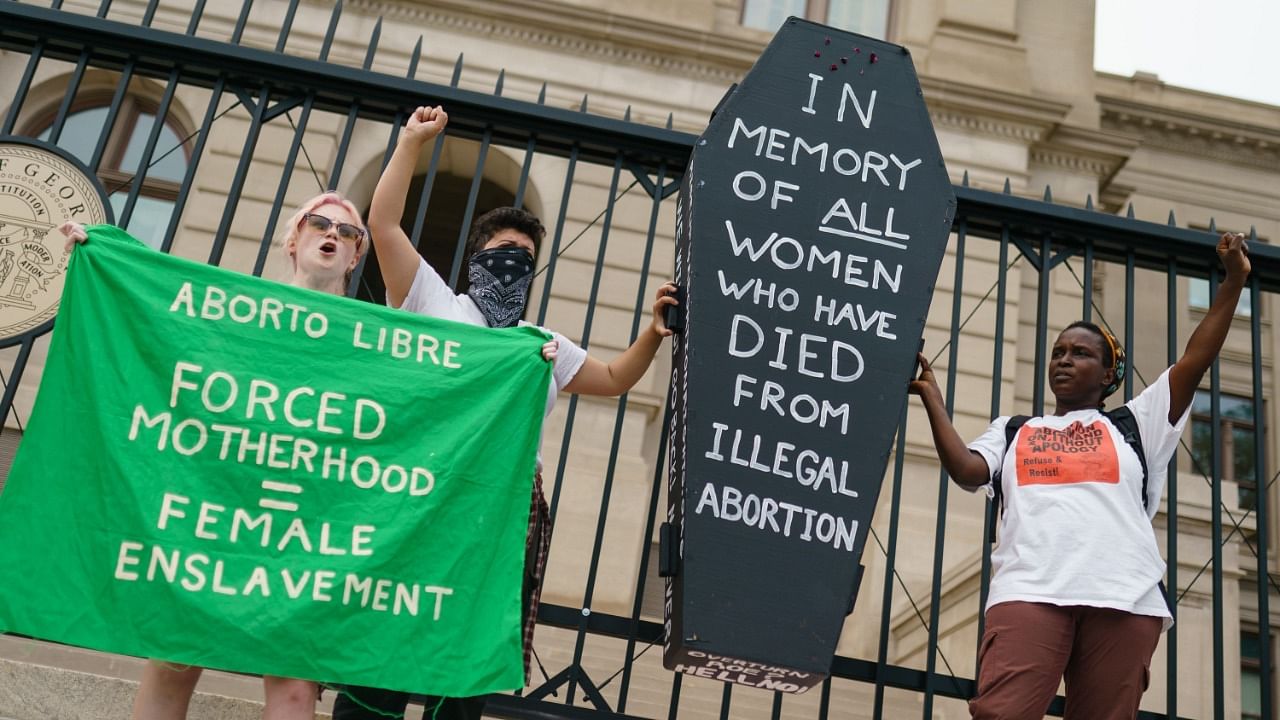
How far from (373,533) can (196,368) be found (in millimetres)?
761

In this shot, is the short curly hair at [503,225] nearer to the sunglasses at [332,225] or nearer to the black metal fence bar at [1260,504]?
the sunglasses at [332,225]

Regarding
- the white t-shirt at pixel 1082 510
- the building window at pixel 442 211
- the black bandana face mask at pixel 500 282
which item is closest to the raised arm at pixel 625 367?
the black bandana face mask at pixel 500 282

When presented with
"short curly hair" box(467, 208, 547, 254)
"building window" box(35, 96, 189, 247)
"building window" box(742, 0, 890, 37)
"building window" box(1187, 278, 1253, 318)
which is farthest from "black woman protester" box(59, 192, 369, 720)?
"building window" box(1187, 278, 1253, 318)

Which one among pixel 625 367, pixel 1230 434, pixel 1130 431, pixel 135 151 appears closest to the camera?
pixel 625 367

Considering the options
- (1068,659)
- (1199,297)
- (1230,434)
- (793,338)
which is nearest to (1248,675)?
(1230,434)

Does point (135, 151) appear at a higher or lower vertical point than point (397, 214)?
higher

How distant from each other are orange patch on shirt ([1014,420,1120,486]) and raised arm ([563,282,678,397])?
4.37 ft

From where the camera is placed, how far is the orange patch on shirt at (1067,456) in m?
3.90

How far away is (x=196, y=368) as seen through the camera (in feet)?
11.8

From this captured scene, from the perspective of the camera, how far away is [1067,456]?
3.97 meters

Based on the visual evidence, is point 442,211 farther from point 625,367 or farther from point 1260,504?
point 1260,504

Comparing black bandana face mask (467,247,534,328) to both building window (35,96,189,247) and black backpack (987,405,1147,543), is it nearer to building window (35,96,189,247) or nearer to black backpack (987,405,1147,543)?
black backpack (987,405,1147,543)

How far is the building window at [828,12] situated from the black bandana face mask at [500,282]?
548 inches

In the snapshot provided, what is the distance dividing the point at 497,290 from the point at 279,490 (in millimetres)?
981
